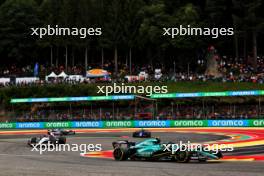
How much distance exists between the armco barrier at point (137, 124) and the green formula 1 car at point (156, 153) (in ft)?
78.8

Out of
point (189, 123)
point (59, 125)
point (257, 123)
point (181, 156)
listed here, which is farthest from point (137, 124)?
point (181, 156)

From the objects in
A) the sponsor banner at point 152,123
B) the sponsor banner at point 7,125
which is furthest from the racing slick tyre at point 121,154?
the sponsor banner at point 7,125

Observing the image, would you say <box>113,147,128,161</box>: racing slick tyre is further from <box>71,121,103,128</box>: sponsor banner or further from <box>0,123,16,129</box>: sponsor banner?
<box>0,123,16,129</box>: sponsor banner

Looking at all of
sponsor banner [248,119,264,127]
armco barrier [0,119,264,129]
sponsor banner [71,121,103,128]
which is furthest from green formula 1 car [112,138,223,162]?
sponsor banner [71,121,103,128]

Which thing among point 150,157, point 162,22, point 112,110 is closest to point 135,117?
point 112,110

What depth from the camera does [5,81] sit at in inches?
2670

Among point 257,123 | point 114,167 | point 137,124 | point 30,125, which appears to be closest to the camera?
point 114,167

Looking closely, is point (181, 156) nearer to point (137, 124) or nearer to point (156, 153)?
point (156, 153)

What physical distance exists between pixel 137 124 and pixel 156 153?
28267 mm

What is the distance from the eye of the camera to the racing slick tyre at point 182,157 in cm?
1978

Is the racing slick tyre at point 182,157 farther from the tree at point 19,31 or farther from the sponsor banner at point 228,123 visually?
the tree at point 19,31

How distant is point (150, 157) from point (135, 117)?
29.6m

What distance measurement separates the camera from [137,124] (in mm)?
49156

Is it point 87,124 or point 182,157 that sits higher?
point 87,124
